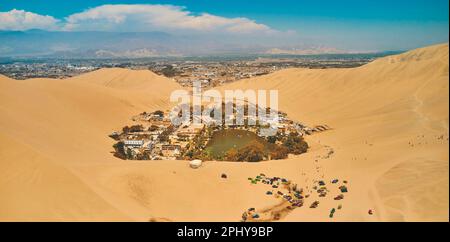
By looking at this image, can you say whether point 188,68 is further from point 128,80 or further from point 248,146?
point 248,146

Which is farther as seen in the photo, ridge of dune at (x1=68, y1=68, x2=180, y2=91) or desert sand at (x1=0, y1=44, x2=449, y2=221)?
ridge of dune at (x1=68, y1=68, x2=180, y2=91)

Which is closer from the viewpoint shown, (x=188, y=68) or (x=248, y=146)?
(x=248, y=146)

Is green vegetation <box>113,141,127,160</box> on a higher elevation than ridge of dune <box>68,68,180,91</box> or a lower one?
lower

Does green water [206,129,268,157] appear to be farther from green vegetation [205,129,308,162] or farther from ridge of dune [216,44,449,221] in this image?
ridge of dune [216,44,449,221]

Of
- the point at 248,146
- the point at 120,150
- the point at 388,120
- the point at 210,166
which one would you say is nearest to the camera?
the point at 210,166

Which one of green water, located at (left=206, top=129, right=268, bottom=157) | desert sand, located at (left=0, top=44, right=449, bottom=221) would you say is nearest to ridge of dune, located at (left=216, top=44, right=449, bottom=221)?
desert sand, located at (left=0, top=44, right=449, bottom=221)

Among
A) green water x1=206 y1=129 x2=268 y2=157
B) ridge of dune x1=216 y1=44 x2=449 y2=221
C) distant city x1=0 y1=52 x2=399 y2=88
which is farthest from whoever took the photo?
distant city x1=0 y1=52 x2=399 y2=88

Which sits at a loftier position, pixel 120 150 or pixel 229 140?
pixel 120 150

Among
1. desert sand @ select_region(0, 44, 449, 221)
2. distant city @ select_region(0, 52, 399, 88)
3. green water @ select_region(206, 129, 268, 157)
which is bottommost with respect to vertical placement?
green water @ select_region(206, 129, 268, 157)

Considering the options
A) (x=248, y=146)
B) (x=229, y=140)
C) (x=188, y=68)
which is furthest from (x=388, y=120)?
(x=188, y=68)
